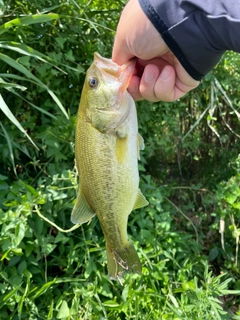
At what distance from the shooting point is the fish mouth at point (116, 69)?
1308 millimetres

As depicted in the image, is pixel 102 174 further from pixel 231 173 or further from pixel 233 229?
pixel 231 173

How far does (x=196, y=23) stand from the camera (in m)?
1.15

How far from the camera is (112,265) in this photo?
1.48 metres

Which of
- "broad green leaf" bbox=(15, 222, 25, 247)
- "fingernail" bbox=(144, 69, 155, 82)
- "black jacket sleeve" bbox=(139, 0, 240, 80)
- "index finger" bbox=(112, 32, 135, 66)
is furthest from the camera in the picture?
"broad green leaf" bbox=(15, 222, 25, 247)

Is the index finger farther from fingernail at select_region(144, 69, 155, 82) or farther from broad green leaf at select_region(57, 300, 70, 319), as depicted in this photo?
broad green leaf at select_region(57, 300, 70, 319)

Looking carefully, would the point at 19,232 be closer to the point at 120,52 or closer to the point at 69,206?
the point at 69,206

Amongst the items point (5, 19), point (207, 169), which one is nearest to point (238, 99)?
point (207, 169)

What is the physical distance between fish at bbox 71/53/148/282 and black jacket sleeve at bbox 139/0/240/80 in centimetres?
21

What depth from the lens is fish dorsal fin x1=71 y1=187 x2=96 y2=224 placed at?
4.45 feet

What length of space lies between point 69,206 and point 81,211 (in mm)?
567

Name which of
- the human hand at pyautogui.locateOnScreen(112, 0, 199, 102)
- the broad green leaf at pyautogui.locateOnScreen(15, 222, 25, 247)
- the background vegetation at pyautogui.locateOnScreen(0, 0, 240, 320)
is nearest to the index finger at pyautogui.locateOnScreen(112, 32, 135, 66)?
the human hand at pyautogui.locateOnScreen(112, 0, 199, 102)

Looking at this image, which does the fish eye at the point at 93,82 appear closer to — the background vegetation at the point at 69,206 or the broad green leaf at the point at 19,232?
the background vegetation at the point at 69,206

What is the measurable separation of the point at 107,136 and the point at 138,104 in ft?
3.97

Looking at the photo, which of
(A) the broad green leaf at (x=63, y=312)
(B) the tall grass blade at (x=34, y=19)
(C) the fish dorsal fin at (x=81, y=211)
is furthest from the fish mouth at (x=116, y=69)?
(A) the broad green leaf at (x=63, y=312)
